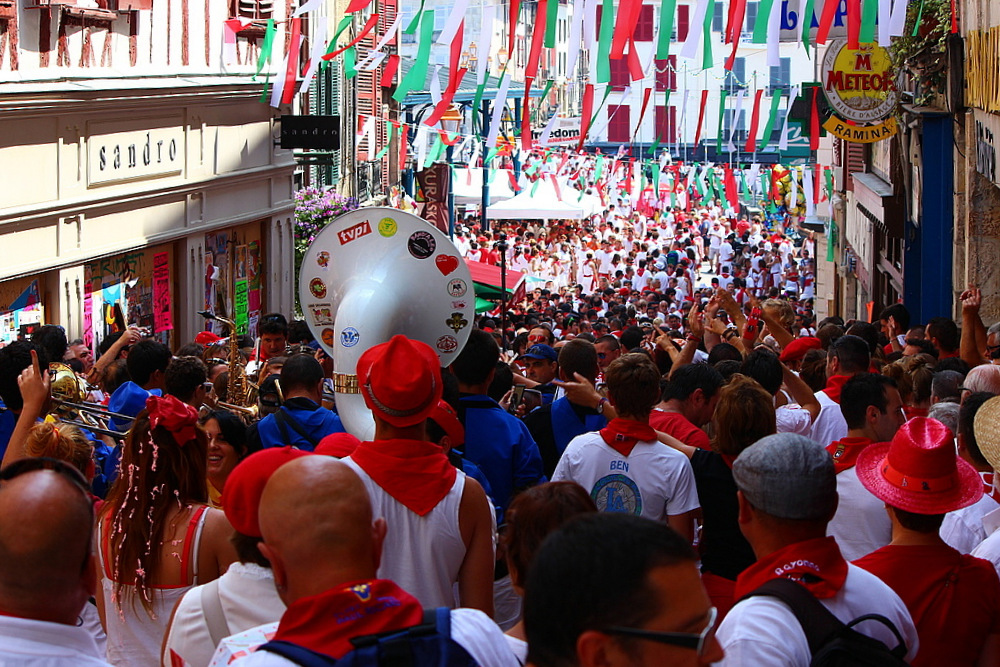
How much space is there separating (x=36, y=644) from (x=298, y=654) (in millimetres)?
537

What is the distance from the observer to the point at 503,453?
5496mm

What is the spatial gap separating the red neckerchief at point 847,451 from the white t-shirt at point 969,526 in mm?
464

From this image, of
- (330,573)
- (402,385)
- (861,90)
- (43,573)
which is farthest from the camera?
(861,90)

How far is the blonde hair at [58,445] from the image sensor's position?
4727 millimetres

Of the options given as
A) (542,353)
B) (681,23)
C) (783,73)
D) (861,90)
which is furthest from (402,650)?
(783,73)

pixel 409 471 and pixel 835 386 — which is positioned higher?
pixel 409 471

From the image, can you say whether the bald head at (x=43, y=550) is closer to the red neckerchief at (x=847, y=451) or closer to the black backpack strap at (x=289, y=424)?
the red neckerchief at (x=847, y=451)

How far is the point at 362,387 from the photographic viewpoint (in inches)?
167

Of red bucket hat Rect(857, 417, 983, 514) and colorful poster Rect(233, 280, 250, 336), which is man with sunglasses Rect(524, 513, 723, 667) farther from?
colorful poster Rect(233, 280, 250, 336)

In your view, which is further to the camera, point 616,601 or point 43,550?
point 43,550

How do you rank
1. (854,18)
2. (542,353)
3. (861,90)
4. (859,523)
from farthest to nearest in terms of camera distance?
(861,90)
(854,18)
(542,353)
(859,523)

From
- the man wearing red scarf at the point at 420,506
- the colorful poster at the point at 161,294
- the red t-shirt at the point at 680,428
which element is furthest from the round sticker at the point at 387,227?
the colorful poster at the point at 161,294

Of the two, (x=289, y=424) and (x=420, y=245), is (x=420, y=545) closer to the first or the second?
(x=289, y=424)

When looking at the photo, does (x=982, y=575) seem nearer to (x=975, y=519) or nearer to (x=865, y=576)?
(x=865, y=576)
